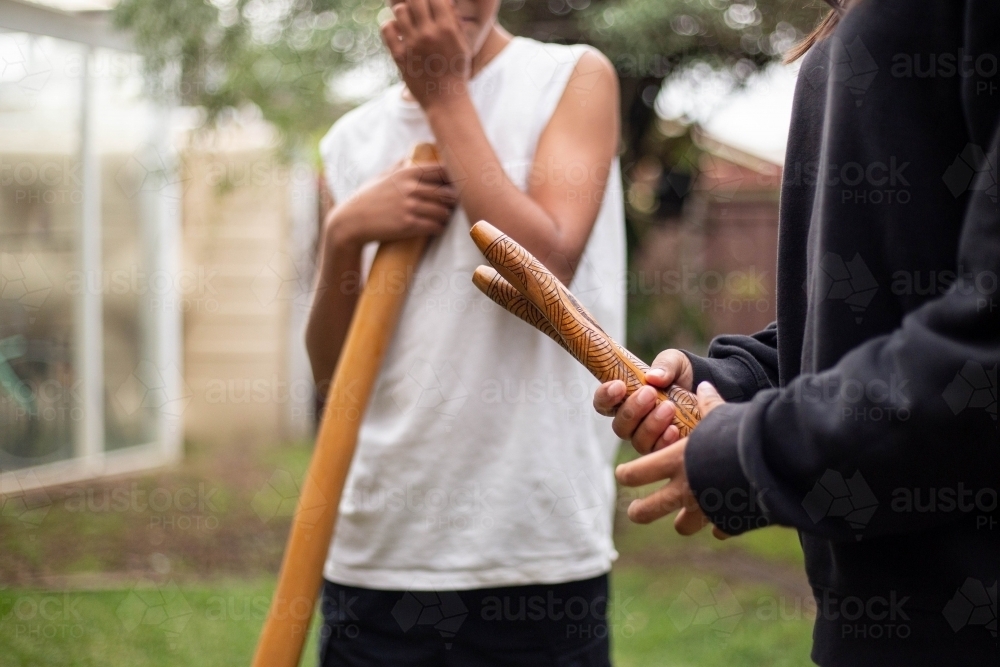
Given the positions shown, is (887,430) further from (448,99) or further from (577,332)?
(448,99)

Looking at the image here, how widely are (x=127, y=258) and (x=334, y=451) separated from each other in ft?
19.1

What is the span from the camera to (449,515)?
4.78ft

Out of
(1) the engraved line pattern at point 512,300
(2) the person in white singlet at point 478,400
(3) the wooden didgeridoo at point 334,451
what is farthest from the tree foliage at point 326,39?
(1) the engraved line pattern at point 512,300

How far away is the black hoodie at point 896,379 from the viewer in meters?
0.76

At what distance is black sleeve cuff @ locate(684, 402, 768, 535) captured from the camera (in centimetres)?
82

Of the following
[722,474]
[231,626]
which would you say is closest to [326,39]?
[231,626]

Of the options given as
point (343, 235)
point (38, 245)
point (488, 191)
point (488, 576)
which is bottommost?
point (38, 245)

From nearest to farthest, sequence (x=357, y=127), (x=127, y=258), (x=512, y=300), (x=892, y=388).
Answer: (x=892, y=388) → (x=512, y=300) → (x=357, y=127) → (x=127, y=258)

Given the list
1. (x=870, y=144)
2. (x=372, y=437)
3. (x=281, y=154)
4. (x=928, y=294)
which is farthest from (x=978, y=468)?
(x=281, y=154)

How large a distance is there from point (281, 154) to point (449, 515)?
3.41 meters

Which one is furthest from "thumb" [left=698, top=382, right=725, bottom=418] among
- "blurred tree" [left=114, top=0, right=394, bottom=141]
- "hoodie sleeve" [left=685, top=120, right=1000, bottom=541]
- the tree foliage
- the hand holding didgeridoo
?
"blurred tree" [left=114, top=0, right=394, bottom=141]

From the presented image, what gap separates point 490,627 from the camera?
143 cm

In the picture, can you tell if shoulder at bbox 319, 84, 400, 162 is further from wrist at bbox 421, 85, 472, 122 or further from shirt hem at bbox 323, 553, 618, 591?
shirt hem at bbox 323, 553, 618, 591

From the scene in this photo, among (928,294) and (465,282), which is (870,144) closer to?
(928,294)
